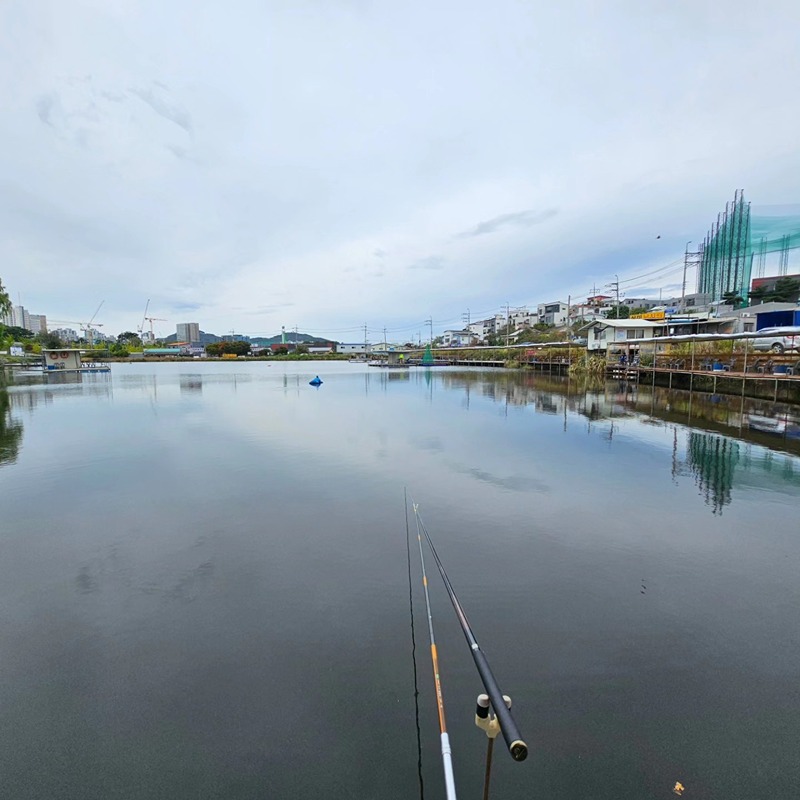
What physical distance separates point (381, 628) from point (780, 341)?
2898 centimetres

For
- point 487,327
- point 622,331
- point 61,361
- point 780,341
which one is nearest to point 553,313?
point 487,327

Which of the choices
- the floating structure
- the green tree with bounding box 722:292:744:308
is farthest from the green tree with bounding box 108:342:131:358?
the green tree with bounding box 722:292:744:308

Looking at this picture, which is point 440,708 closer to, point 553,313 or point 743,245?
point 743,245

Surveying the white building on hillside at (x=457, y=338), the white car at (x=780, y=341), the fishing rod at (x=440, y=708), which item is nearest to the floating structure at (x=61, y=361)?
the fishing rod at (x=440, y=708)

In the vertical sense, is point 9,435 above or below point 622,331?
below

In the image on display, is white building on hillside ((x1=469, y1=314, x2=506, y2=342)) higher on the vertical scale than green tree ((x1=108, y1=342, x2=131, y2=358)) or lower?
higher

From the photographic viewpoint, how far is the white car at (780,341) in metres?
18.3

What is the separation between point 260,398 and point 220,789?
23730 millimetres

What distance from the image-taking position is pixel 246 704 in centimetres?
340

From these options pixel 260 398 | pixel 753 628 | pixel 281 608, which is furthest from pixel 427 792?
pixel 260 398

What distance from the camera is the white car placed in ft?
60.0

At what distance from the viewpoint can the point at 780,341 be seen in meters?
24.1

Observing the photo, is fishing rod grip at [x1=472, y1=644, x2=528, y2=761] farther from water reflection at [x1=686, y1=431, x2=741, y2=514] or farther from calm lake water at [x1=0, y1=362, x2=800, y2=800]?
water reflection at [x1=686, y1=431, x2=741, y2=514]

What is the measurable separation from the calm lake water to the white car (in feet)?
36.4
